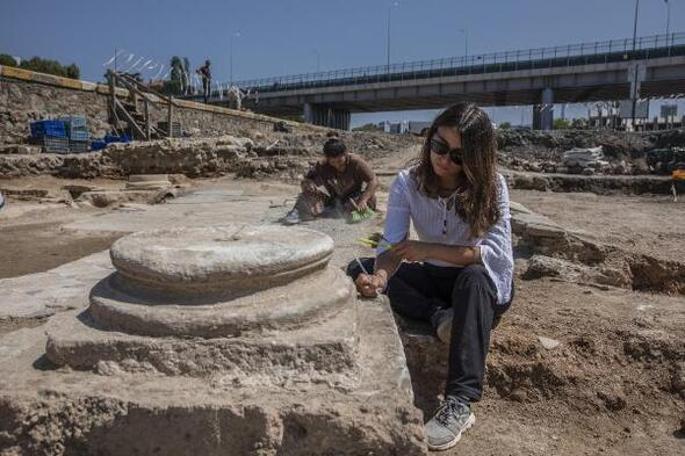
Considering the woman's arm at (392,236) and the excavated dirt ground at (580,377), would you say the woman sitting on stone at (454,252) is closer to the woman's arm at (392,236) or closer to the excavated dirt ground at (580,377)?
the woman's arm at (392,236)

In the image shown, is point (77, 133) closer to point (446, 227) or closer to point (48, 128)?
point (48, 128)

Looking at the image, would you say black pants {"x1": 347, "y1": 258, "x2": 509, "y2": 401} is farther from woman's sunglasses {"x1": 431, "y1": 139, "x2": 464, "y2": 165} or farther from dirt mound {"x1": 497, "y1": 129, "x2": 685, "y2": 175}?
dirt mound {"x1": 497, "y1": 129, "x2": 685, "y2": 175}

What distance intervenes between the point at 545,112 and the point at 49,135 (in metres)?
31.8

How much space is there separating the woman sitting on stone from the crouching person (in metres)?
3.40

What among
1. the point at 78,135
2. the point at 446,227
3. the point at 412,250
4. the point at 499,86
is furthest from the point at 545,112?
the point at 412,250

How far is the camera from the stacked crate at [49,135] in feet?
41.1

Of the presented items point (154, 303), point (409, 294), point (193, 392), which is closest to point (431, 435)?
point (409, 294)

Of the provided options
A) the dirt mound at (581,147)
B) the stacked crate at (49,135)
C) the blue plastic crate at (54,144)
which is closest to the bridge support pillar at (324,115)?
the dirt mound at (581,147)

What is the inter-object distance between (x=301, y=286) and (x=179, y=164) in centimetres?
1149

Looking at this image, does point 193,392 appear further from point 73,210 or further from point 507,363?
point 73,210

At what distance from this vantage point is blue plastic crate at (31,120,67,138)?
40.9ft

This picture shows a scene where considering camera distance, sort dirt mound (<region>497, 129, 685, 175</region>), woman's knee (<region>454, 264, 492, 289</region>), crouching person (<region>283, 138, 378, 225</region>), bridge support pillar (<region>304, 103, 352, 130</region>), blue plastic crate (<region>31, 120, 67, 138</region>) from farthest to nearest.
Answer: bridge support pillar (<region>304, 103, 352, 130</region>)
dirt mound (<region>497, 129, 685, 175</region>)
blue plastic crate (<region>31, 120, 67, 138</region>)
crouching person (<region>283, 138, 378, 225</region>)
woman's knee (<region>454, 264, 492, 289</region>)

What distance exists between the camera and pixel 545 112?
36.8 metres

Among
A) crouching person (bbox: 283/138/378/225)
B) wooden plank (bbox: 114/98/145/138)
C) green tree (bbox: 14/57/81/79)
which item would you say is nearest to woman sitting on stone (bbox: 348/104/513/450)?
crouching person (bbox: 283/138/378/225)
